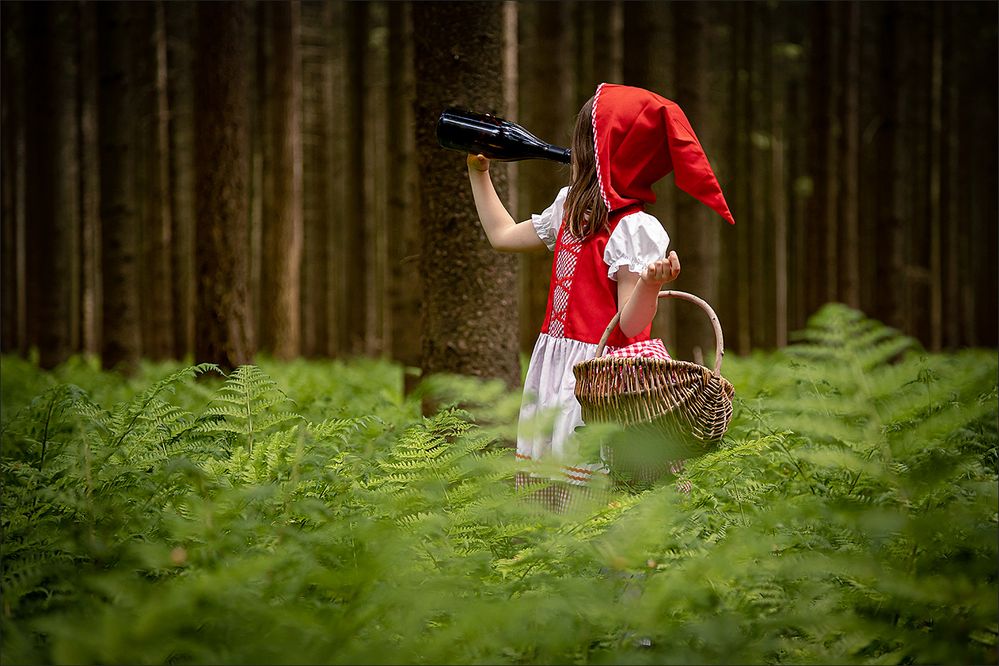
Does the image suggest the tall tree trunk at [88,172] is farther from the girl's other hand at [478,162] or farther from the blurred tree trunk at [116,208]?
the girl's other hand at [478,162]

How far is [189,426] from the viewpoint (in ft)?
11.1

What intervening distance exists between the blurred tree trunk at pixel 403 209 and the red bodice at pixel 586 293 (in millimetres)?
1665

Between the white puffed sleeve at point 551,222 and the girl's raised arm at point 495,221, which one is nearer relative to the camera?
the white puffed sleeve at point 551,222

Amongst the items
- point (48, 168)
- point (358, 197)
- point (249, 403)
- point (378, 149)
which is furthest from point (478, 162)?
point (378, 149)

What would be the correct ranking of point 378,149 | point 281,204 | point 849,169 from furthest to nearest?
point 378,149 < point 849,169 < point 281,204

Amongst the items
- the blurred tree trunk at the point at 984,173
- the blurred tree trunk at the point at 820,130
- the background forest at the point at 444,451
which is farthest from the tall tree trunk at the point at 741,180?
the blurred tree trunk at the point at 984,173

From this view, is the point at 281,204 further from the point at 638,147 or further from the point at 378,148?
the point at 378,148

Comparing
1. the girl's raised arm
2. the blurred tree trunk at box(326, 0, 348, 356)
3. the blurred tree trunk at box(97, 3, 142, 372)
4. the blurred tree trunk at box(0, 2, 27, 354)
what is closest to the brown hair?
the girl's raised arm

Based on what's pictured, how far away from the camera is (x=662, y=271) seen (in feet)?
9.68

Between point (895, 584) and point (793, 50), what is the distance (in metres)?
19.4

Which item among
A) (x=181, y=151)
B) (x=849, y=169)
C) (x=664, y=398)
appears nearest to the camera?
(x=664, y=398)

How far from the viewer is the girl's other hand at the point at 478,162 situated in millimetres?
3854

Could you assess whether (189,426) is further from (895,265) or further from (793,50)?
(793,50)

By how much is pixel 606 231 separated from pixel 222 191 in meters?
4.89
